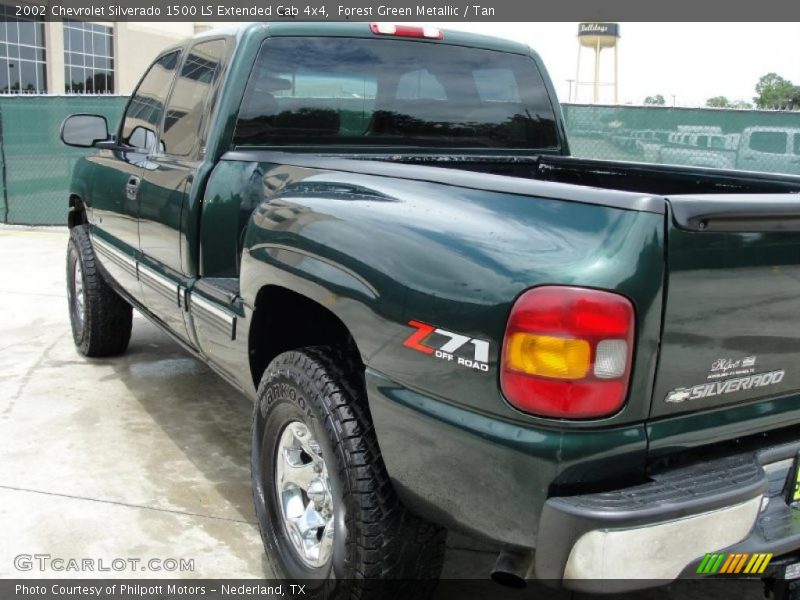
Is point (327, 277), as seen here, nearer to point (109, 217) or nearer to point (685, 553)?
point (685, 553)

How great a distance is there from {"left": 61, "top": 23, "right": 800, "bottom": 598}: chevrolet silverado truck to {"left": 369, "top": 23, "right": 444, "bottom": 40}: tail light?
0.95m

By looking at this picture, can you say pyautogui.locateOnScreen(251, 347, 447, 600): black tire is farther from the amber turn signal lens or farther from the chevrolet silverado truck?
the amber turn signal lens

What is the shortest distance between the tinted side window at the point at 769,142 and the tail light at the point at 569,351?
7152 mm

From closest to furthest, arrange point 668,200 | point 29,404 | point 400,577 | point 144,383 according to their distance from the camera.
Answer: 1. point 668,200
2. point 400,577
3. point 29,404
4. point 144,383

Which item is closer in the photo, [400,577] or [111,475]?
[400,577]

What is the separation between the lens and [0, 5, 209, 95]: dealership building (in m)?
34.9

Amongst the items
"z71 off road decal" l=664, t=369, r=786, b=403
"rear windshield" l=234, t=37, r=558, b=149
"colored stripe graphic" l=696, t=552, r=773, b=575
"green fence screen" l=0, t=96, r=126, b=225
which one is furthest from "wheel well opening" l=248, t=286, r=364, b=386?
"green fence screen" l=0, t=96, r=126, b=225

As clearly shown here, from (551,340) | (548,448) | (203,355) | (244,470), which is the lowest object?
(244,470)

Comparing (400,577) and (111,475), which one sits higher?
(400,577)

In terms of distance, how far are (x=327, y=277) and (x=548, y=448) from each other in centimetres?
86

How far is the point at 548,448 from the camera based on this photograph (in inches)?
69.5

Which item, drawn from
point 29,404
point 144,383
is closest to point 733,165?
point 144,383

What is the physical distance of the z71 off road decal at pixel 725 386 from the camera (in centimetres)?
186

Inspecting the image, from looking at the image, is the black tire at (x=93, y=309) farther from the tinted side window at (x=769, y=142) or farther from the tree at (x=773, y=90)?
the tree at (x=773, y=90)
